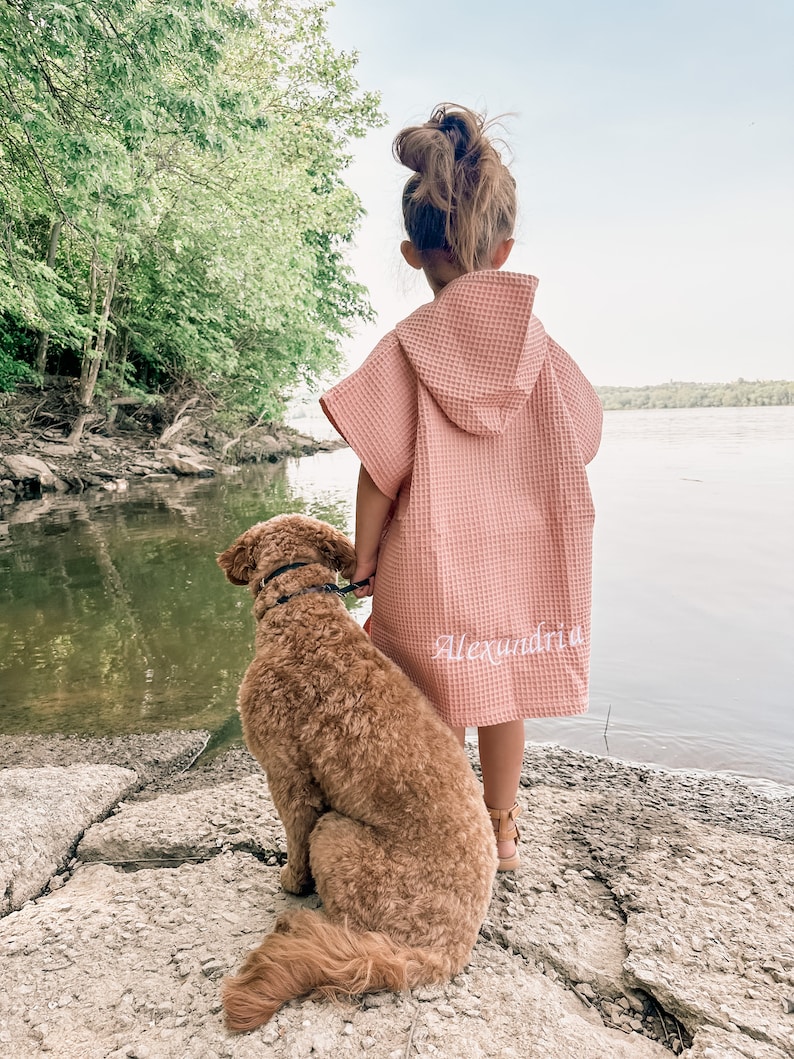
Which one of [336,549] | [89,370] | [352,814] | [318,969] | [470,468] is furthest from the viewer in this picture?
[89,370]

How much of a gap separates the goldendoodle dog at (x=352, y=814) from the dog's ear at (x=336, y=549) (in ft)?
0.38

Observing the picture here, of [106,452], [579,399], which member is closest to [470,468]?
[579,399]

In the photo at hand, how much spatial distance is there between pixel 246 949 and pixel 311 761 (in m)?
0.55

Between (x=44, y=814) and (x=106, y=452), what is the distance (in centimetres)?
1670

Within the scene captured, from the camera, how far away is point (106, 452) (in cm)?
1762

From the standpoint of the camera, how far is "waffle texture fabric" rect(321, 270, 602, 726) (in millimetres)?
2041

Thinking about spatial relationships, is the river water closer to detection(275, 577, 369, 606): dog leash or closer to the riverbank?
the riverbank

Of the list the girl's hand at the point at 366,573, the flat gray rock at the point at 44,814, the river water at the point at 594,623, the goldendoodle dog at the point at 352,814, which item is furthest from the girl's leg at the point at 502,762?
the flat gray rock at the point at 44,814

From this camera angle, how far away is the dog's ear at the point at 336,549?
89.5 inches

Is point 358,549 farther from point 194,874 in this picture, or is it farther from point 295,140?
point 295,140

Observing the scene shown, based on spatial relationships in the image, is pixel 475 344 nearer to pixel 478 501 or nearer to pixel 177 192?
pixel 478 501

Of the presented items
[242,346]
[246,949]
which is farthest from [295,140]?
[246,949]

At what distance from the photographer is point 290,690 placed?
78.9 inches

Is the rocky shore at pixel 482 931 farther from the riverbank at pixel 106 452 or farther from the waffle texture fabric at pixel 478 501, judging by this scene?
the riverbank at pixel 106 452
